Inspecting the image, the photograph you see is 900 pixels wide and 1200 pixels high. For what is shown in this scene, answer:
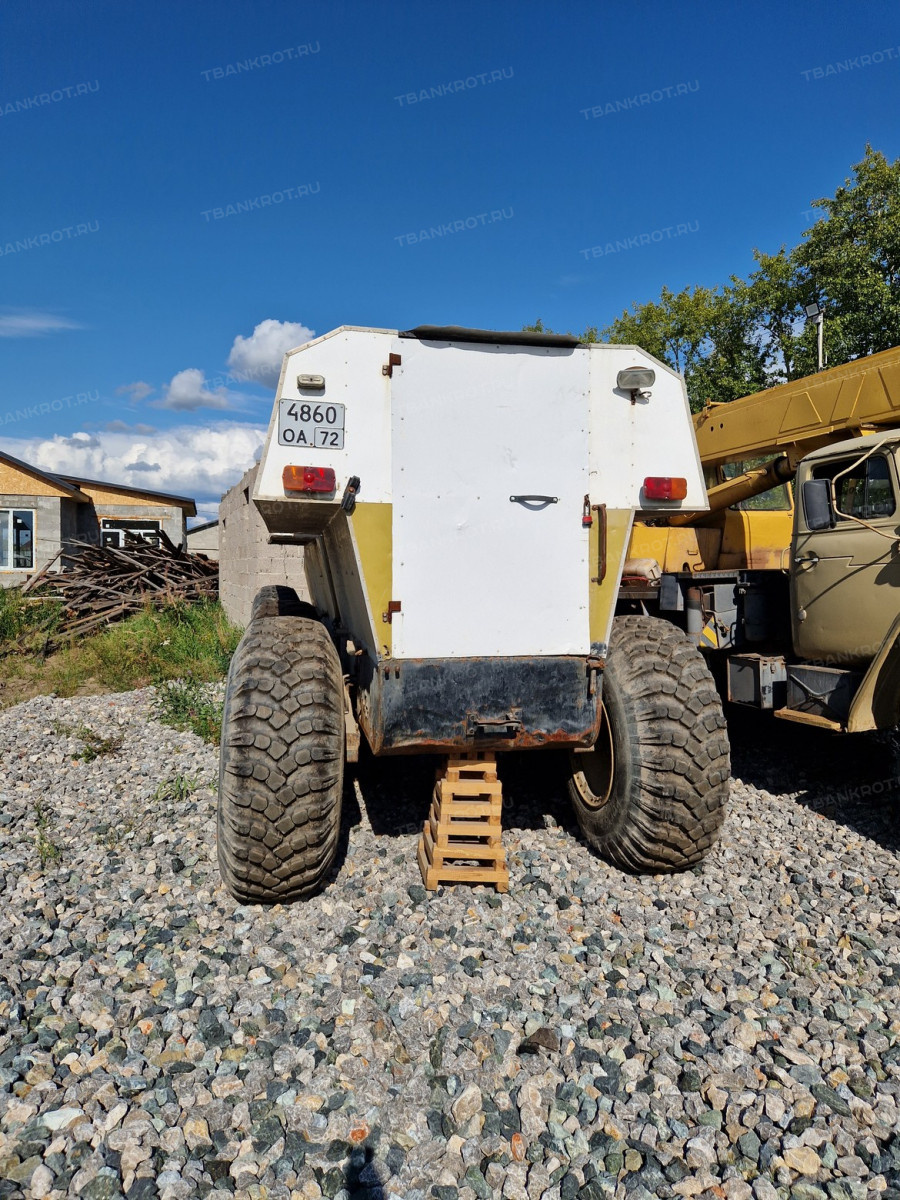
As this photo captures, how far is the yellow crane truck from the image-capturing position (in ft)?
16.6

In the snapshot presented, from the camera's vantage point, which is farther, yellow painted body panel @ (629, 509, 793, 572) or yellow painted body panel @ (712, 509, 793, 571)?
yellow painted body panel @ (712, 509, 793, 571)

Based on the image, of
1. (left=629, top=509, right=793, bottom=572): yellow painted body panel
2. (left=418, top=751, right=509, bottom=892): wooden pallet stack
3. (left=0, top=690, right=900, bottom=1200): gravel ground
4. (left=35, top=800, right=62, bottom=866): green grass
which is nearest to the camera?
(left=0, top=690, right=900, bottom=1200): gravel ground

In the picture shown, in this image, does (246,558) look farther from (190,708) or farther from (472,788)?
(472,788)

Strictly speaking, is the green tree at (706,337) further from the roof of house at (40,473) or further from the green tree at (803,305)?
the roof of house at (40,473)

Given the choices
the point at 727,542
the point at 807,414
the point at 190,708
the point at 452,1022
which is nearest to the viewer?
the point at 452,1022

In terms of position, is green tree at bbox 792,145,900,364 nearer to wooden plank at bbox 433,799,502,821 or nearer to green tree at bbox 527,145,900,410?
green tree at bbox 527,145,900,410

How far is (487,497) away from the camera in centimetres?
377

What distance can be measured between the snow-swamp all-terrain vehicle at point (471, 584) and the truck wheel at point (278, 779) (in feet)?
0.03

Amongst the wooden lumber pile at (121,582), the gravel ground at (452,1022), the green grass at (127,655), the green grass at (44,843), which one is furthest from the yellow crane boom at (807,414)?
the wooden lumber pile at (121,582)

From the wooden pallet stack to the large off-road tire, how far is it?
671 mm

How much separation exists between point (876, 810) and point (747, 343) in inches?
819

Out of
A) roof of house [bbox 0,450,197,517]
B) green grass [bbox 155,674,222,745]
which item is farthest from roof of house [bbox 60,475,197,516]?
green grass [bbox 155,674,222,745]

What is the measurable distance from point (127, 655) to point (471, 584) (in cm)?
852

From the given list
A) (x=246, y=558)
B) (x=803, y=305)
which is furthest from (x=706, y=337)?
(x=246, y=558)
